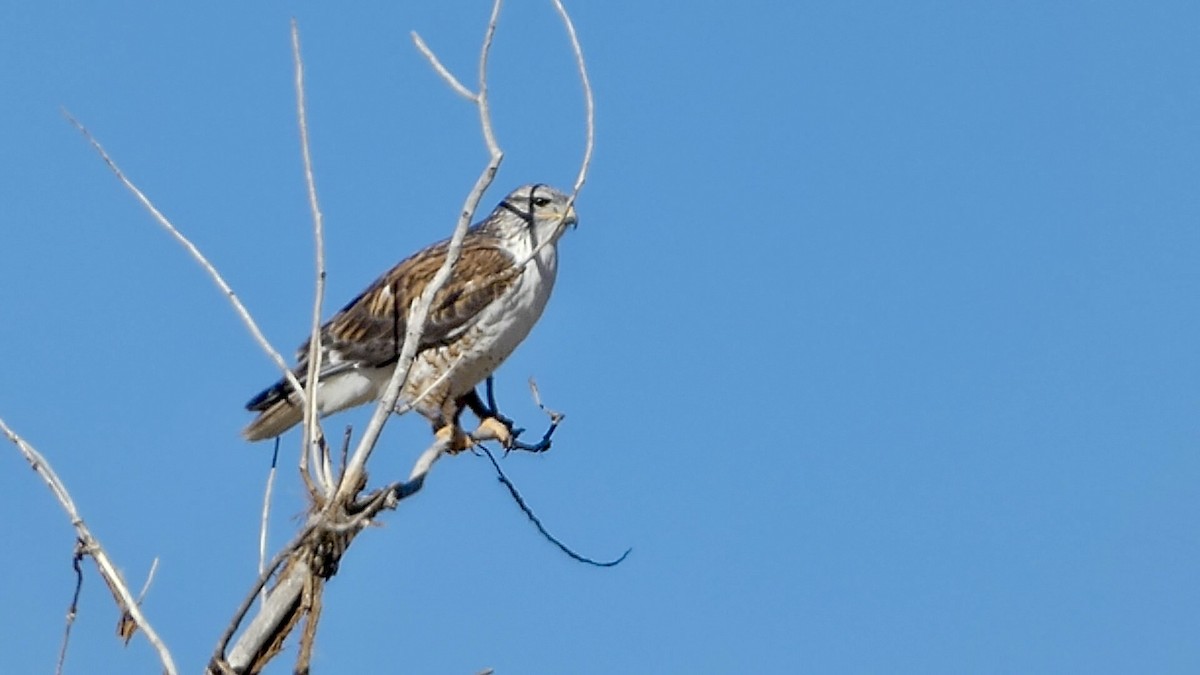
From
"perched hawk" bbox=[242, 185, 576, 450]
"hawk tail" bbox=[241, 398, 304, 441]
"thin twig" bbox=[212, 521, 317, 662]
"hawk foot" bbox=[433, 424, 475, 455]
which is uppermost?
"perched hawk" bbox=[242, 185, 576, 450]

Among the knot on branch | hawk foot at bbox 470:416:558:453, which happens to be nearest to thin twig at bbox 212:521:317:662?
the knot on branch

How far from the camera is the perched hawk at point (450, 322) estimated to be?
8.08 metres

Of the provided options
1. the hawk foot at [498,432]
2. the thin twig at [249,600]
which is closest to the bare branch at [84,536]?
the thin twig at [249,600]

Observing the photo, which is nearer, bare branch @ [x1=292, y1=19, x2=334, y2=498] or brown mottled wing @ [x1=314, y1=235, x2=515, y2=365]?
bare branch @ [x1=292, y1=19, x2=334, y2=498]

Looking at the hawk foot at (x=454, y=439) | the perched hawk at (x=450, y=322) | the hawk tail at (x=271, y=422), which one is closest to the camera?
the hawk foot at (x=454, y=439)

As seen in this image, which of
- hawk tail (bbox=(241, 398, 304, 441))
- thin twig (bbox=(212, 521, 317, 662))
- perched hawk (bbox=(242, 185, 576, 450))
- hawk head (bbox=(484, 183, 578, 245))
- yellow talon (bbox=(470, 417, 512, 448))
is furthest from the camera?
hawk head (bbox=(484, 183, 578, 245))

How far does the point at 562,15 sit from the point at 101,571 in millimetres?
1893

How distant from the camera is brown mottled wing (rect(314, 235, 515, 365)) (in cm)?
809

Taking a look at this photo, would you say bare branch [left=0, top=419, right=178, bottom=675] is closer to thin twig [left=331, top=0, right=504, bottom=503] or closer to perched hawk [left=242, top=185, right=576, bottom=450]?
thin twig [left=331, top=0, right=504, bottom=503]

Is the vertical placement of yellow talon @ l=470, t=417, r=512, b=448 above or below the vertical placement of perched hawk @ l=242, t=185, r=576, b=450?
below

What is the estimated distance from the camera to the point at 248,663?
4.12 metres

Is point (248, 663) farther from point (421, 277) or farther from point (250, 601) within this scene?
point (421, 277)

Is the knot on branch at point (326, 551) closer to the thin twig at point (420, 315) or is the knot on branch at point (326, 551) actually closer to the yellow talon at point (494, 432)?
the thin twig at point (420, 315)

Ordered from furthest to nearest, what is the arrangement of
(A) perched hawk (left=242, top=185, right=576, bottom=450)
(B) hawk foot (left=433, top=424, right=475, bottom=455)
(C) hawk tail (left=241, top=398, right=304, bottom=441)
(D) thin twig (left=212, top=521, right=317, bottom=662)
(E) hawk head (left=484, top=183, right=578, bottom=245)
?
1. (E) hawk head (left=484, top=183, right=578, bottom=245)
2. (C) hawk tail (left=241, top=398, right=304, bottom=441)
3. (A) perched hawk (left=242, top=185, right=576, bottom=450)
4. (B) hawk foot (left=433, top=424, right=475, bottom=455)
5. (D) thin twig (left=212, top=521, right=317, bottom=662)
